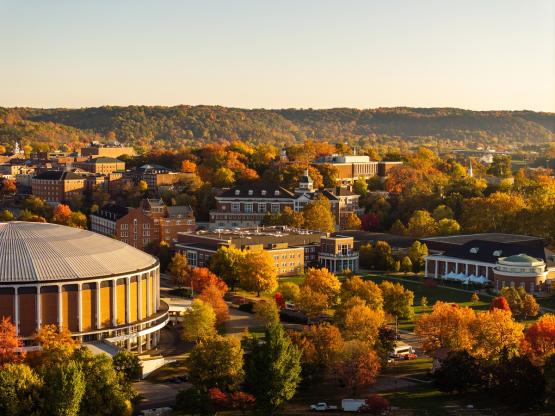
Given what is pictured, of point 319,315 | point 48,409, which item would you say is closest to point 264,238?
point 319,315

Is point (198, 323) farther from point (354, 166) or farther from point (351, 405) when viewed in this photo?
point (354, 166)

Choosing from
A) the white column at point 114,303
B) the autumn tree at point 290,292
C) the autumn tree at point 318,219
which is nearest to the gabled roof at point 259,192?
the autumn tree at point 318,219

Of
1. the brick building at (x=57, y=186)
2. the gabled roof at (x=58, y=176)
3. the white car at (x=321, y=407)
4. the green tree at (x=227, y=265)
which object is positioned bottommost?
the white car at (x=321, y=407)

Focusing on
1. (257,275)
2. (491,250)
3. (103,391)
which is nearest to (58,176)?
(257,275)

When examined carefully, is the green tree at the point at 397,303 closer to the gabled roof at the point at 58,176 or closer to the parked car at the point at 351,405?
the parked car at the point at 351,405

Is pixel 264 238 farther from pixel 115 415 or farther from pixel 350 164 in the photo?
pixel 350 164

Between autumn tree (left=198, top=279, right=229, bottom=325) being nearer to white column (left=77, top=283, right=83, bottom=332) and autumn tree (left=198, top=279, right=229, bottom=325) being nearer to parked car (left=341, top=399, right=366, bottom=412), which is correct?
white column (left=77, top=283, right=83, bottom=332)
